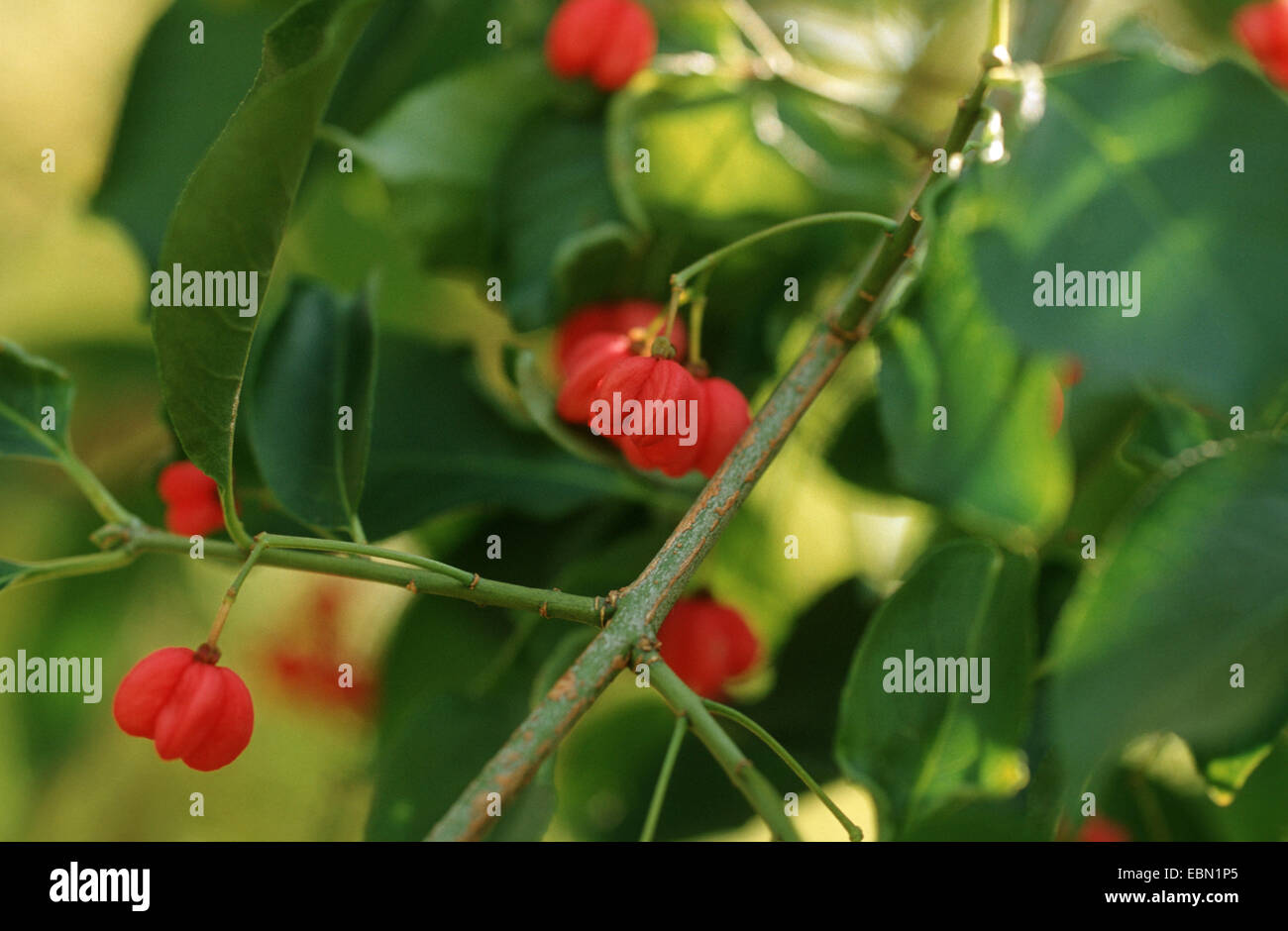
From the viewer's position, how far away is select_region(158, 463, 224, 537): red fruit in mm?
740

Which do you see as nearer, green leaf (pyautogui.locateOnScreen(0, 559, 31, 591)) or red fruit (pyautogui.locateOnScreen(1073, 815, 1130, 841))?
green leaf (pyautogui.locateOnScreen(0, 559, 31, 591))

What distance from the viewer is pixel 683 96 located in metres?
0.89

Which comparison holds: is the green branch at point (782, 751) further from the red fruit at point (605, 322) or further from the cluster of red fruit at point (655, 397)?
the red fruit at point (605, 322)

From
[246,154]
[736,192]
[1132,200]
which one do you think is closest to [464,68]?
[736,192]

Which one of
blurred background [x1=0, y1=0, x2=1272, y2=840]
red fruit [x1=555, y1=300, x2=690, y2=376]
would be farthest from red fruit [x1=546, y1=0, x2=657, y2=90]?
red fruit [x1=555, y1=300, x2=690, y2=376]

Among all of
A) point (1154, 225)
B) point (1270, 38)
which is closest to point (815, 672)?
point (1154, 225)

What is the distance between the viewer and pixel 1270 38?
1.01 meters

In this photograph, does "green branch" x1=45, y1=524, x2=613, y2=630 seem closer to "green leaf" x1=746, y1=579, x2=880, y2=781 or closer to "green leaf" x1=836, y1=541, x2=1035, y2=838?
"green leaf" x1=836, y1=541, x2=1035, y2=838

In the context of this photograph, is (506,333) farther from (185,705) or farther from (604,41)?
(185,705)

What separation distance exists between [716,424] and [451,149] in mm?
406

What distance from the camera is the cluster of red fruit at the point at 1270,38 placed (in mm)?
1006

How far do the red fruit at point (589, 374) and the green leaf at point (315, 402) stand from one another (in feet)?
0.41

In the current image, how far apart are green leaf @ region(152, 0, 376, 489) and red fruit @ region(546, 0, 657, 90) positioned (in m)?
0.35
